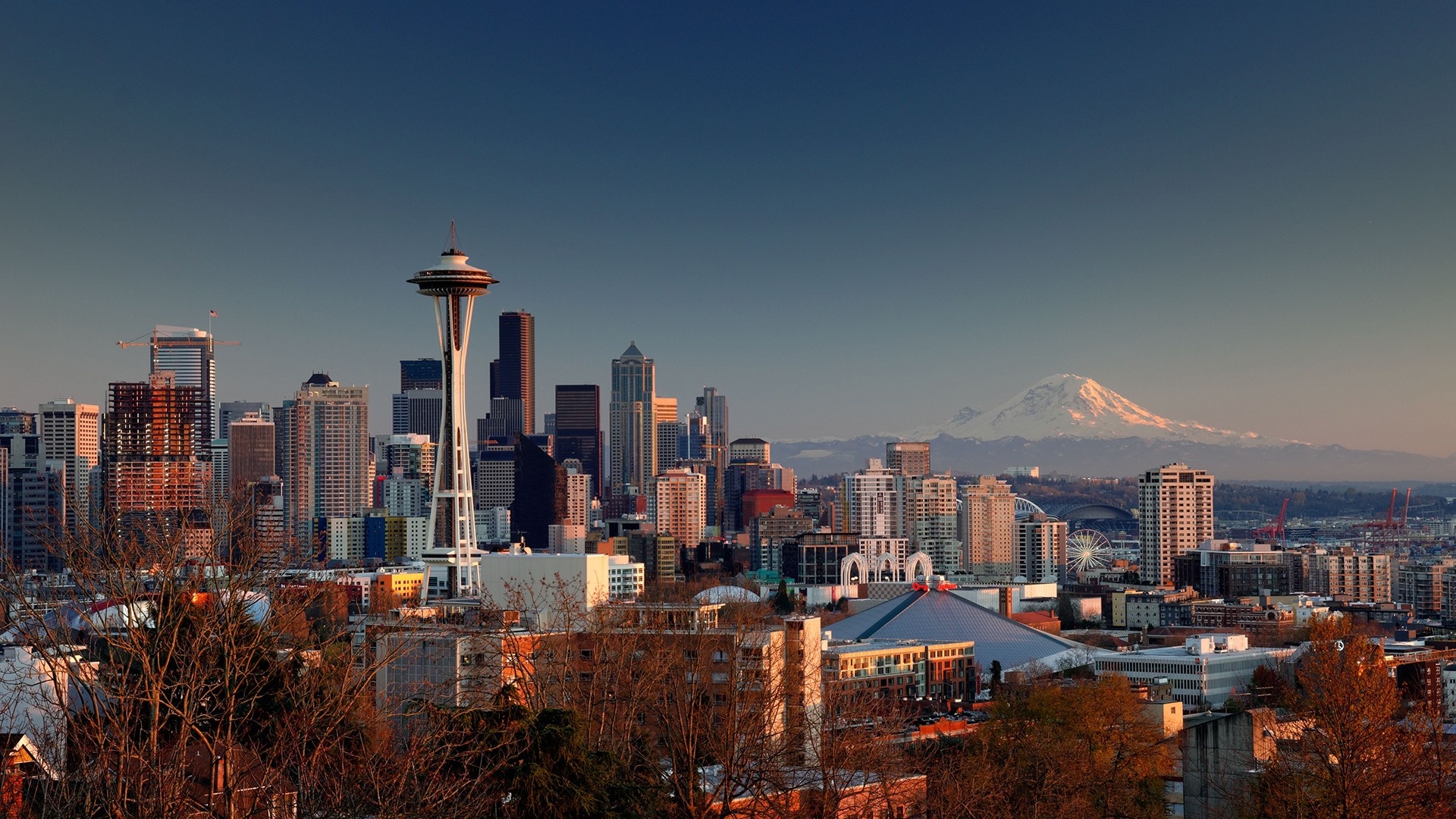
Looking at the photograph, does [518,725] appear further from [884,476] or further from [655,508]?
[655,508]

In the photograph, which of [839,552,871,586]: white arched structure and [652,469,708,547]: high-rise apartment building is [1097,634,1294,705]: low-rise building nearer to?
[839,552,871,586]: white arched structure

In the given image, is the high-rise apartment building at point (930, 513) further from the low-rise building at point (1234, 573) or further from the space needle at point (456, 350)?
the space needle at point (456, 350)

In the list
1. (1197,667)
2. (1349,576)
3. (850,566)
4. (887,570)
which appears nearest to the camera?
(1197,667)

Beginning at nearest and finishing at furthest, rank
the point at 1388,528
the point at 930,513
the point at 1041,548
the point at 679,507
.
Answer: the point at 1041,548 < the point at 930,513 < the point at 679,507 < the point at 1388,528

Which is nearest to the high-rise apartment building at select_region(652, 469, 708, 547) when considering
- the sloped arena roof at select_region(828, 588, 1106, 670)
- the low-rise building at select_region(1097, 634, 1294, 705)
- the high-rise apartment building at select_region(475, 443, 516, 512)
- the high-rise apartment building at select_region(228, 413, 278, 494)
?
the high-rise apartment building at select_region(475, 443, 516, 512)

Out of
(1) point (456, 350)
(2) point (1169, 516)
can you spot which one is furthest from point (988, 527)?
(1) point (456, 350)

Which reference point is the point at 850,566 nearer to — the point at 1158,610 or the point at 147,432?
the point at 1158,610

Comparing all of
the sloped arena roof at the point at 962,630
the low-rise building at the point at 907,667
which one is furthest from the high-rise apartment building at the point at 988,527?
the low-rise building at the point at 907,667
